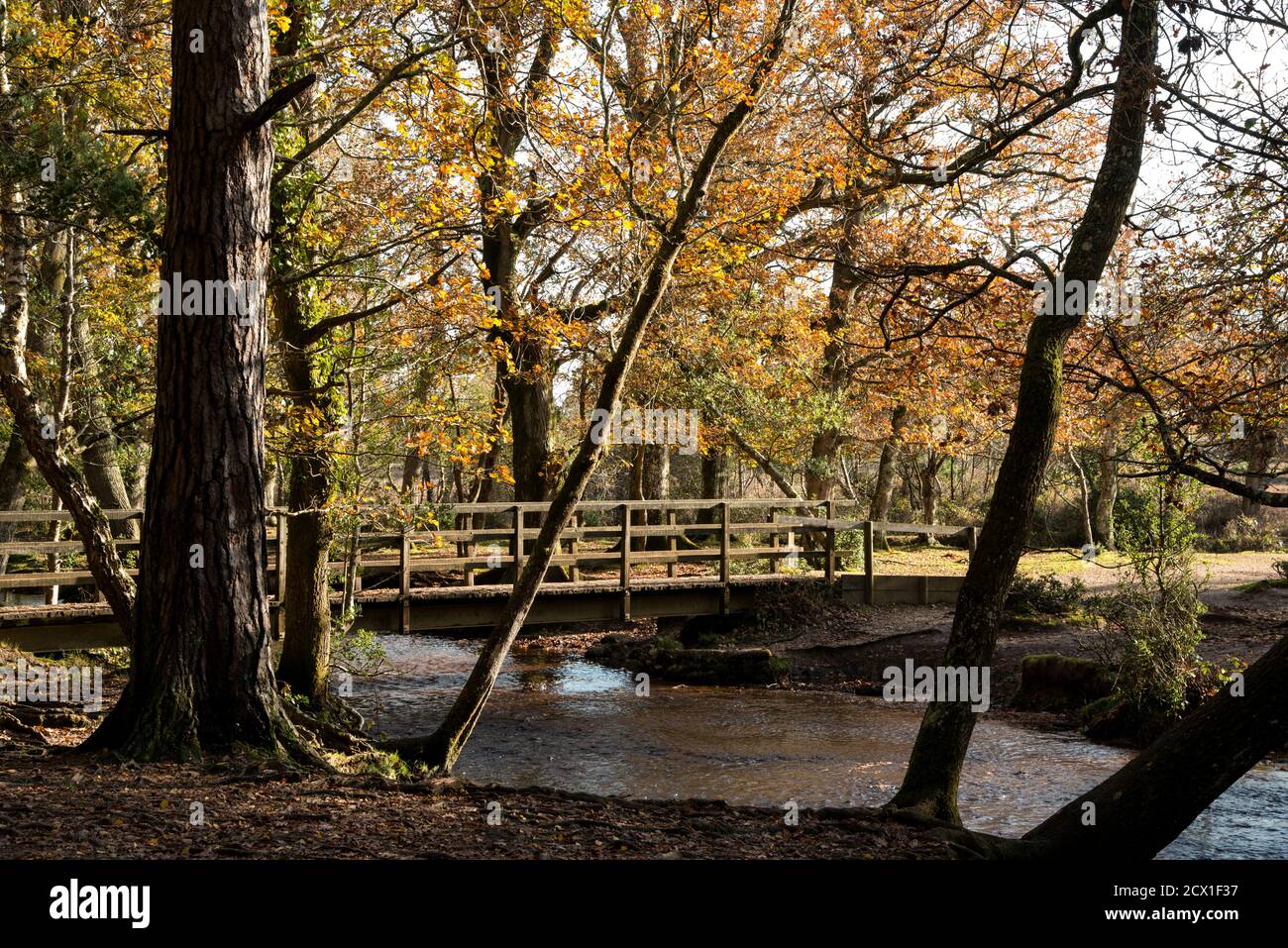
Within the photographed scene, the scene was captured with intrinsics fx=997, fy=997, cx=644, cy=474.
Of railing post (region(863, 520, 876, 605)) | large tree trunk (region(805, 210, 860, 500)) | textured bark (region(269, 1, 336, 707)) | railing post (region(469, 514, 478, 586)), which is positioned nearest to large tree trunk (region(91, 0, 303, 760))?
textured bark (region(269, 1, 336, 707))

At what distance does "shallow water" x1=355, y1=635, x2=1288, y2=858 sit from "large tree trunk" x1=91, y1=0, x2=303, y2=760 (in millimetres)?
4184

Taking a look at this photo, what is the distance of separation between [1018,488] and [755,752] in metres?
6.10

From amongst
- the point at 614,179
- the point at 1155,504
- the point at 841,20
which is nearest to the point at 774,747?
the point at 1155,504

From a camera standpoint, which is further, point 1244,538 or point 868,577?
point 1244,538

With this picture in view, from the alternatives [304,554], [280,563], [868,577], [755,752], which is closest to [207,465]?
[304,554]

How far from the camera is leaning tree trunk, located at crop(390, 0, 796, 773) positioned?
7.98 m

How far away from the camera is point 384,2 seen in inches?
388

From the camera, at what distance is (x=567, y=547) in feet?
67.2

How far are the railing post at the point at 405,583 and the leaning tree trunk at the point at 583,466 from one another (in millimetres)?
5821

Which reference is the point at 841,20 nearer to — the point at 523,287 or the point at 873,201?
the point at 873,201

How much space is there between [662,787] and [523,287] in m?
8.06

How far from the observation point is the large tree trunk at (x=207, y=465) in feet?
20.5

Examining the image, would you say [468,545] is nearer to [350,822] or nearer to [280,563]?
[280,563]

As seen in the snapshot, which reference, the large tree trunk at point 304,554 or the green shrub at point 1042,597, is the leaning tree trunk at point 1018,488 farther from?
the green shrub at point 1042,597
